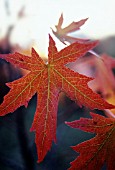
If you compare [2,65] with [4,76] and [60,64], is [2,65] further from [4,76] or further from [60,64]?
[60,64]

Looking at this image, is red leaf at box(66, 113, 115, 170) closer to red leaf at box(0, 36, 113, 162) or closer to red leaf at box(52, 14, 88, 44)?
red leaf at box(0, 36, 113, 162)

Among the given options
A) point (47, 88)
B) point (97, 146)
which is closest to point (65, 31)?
point (47, 88)

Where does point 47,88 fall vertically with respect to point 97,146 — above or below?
above

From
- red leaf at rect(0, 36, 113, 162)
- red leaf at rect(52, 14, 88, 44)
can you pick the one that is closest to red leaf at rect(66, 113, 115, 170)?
red leaf at rect(0, 36, 113, 162)

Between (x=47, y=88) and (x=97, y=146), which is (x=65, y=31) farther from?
(x=97, y=146)

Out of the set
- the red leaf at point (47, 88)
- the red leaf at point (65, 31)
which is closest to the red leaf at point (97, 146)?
the red leaf at point (47, 88)

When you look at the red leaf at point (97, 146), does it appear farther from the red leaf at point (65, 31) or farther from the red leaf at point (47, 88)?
the red leaf at point (65, 31)
